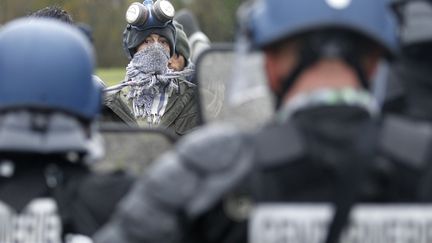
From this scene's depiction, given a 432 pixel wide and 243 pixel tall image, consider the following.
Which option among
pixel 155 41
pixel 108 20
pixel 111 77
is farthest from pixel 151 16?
pixel 108 20

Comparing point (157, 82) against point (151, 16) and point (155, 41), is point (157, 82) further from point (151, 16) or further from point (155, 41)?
point (151, 16)

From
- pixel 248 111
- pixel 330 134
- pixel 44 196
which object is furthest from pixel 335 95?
pixel 44 196

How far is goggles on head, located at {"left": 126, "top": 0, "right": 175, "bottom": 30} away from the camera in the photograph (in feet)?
28.9

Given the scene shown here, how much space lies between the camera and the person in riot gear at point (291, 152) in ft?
11.1

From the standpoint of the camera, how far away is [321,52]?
3.44 metres

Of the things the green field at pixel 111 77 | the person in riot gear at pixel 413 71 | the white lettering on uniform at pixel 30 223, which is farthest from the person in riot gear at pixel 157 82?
the green field at pixel 111 77

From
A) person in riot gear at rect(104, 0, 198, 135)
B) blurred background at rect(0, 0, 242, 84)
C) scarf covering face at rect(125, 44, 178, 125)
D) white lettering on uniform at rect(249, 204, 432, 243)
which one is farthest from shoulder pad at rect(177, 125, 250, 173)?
blurred background at rect(0, 0, 242, 84)

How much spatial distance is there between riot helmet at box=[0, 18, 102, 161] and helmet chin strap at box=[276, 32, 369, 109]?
74 cm

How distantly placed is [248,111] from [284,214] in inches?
31.5

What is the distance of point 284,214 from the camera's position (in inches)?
133

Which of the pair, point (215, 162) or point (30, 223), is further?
point (30, 223)

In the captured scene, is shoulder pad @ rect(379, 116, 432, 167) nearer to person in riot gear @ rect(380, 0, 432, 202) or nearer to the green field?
person in riot gear @ rect(380, 0, 432, 202)

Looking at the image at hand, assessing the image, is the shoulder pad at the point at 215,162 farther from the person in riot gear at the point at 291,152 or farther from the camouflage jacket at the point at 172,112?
the camouflage jacket at the point at 172,112

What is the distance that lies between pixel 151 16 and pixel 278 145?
5554 millimetres
